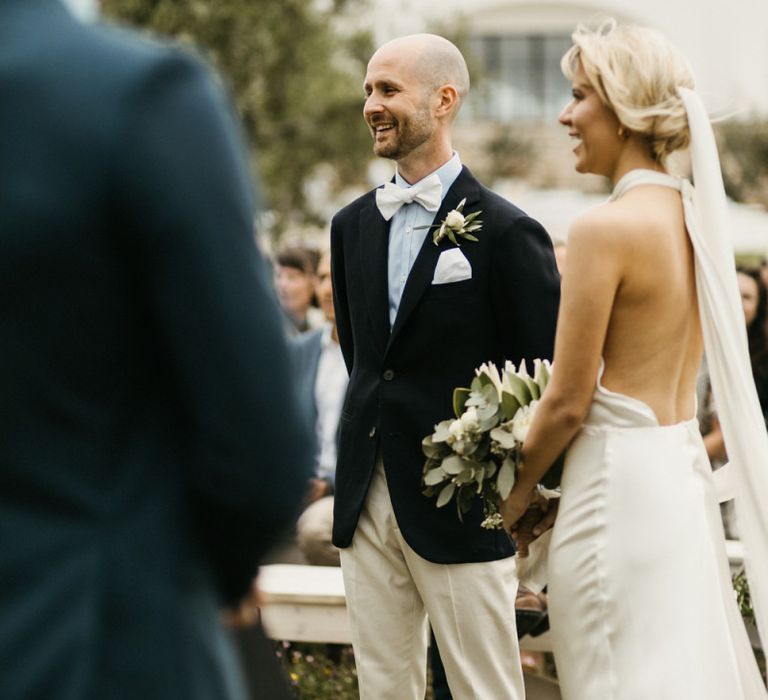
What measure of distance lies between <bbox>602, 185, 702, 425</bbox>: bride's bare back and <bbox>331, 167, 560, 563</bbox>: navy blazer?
0.70m

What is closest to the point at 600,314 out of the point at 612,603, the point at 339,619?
the point at 612,603

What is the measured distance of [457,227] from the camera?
431cm

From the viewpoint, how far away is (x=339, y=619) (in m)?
6.46

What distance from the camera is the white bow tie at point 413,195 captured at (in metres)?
4.43

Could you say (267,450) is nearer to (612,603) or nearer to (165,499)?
(165,499)

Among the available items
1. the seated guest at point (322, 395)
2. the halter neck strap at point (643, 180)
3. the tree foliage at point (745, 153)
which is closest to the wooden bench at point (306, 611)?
the seated guest at point (322, 395)

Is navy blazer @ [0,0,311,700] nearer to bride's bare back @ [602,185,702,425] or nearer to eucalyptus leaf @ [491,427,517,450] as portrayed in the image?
bride's bare back @ [602,185,702,425]

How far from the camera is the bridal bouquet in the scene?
3.88m

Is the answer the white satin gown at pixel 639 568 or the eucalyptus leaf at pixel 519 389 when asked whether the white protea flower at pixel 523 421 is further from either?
the white satin gown at pixel 639 568

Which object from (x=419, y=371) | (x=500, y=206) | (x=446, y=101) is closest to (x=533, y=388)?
(x=419, y=371)

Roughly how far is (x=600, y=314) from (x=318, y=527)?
4507 mm

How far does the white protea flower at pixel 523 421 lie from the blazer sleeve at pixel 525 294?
1.35ft

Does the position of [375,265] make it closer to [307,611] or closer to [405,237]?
[405,237]

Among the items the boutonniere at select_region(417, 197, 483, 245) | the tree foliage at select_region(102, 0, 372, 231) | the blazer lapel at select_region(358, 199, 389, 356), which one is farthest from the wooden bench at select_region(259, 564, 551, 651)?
the tree foliage at select_region(102, 0, 372, 231)
